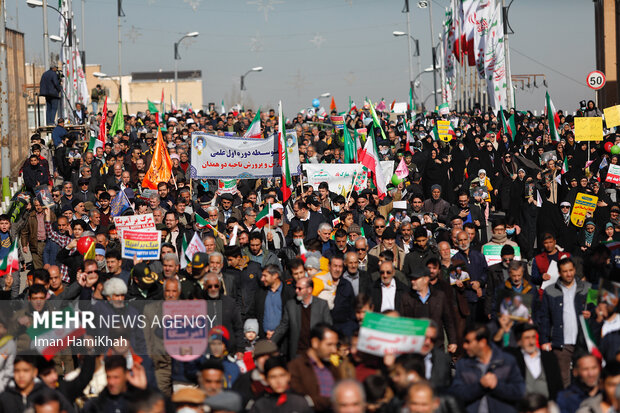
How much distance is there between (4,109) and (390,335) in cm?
1486

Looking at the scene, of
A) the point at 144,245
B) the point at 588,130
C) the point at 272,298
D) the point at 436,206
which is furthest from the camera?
the point at 588,130

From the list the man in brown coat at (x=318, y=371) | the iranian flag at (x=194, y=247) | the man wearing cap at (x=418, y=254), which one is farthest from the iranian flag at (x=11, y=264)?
the man in brown coat at (x=318, y=371)

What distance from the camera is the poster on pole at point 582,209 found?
49.6 feet

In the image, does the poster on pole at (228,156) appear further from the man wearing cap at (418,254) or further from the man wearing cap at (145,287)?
the man wearing cap at (145,287)

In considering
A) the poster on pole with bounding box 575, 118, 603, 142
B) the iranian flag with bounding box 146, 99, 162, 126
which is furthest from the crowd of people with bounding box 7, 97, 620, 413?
the iranian flag with bounding box 146, 99, 162, 126

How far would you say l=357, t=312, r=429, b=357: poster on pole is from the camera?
7.76m

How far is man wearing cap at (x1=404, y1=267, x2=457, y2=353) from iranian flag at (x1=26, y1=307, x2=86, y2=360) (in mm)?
3143

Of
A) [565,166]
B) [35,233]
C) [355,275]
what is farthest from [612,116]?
[355,275]

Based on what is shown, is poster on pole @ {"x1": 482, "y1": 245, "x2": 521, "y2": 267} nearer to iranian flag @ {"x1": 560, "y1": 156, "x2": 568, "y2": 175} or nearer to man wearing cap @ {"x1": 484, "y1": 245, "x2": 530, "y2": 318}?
man wearing cap @ {"x1": 484, "y1": 245, "x2": 530, "y2": 318}

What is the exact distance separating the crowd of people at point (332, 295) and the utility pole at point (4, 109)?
1.81 m

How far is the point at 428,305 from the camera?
33.2 ft

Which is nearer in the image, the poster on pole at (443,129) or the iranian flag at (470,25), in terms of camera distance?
the poster on pole at (443,129)

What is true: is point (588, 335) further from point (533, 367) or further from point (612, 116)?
point (612, 116)

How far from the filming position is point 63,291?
10906 mm
